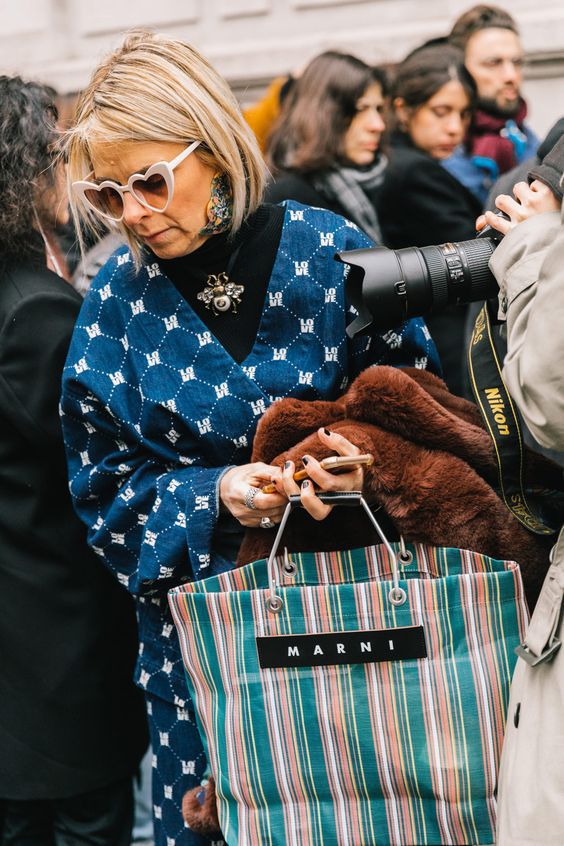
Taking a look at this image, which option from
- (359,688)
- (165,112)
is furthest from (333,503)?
(165,112)

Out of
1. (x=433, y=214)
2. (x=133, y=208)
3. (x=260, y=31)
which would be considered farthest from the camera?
(x=260, y=31)

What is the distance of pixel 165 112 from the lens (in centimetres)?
206

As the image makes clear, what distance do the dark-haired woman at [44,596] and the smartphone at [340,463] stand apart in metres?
0.72

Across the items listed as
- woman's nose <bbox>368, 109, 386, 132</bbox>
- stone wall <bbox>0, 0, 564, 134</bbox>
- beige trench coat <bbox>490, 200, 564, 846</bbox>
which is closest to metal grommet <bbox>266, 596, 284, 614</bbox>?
beige trench coat <bbox>490, 200, 564, 846</bbox>

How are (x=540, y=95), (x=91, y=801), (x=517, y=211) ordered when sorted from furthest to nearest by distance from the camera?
(x=540, y=95) < (x=91, y=801) < (x=517, y=211)

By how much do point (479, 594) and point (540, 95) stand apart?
15.0 feet

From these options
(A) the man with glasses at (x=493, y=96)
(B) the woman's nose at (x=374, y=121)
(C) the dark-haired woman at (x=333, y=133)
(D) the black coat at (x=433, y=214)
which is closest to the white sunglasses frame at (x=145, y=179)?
(C) the dark-haired woman at (x=333, y=133)

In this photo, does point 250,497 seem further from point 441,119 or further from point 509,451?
point 441,119

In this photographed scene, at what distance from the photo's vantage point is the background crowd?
2.12 m

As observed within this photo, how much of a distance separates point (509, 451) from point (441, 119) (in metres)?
2.53

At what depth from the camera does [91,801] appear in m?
2.61

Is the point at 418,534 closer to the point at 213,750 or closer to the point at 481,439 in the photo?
Result: the point at 481,439

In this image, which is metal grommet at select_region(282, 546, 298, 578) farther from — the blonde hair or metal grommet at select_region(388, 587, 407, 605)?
the blonde hair

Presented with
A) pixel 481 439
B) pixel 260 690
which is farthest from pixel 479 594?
pixel 260 690
